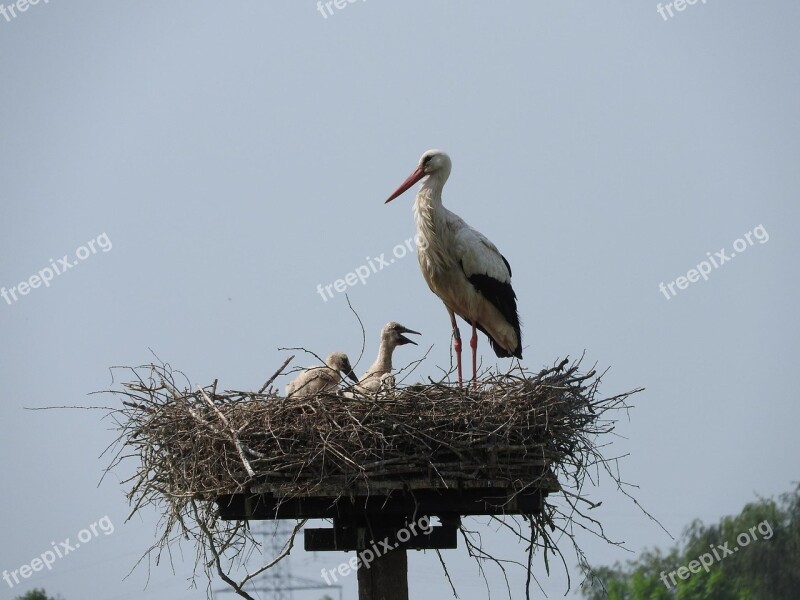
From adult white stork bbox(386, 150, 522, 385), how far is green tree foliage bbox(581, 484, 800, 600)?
23.4ft

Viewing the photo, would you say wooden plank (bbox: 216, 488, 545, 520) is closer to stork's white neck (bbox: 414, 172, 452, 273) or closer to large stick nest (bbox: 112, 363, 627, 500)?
large stick nest (bbox: 112, 363, 627, 500)

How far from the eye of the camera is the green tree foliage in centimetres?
1537

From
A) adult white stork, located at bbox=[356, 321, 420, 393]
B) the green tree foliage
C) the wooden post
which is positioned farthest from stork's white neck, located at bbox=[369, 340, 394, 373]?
the green tree foliage

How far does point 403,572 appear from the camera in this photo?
231 inches

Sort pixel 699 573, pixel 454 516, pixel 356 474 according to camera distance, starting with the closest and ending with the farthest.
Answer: pixel 356 474
pixel 454 516
pixel 699 573

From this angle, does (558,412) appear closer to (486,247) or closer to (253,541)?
(253,541)

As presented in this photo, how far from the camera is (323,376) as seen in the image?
23.9 ft

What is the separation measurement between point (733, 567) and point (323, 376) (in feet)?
33.2

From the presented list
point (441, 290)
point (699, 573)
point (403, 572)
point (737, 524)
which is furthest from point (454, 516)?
point (737, 524)

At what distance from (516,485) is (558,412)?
1.77 feet

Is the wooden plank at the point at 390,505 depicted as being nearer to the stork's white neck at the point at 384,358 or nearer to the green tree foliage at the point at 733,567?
the stork's white neck at the point at 384,358

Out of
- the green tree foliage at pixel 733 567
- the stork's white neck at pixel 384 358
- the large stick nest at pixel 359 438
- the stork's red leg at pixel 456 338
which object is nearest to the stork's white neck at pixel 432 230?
the stork's red leg at pixel 456 338

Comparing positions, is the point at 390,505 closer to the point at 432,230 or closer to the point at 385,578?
the point at 385,578

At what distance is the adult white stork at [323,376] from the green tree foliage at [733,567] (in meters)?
8.01
